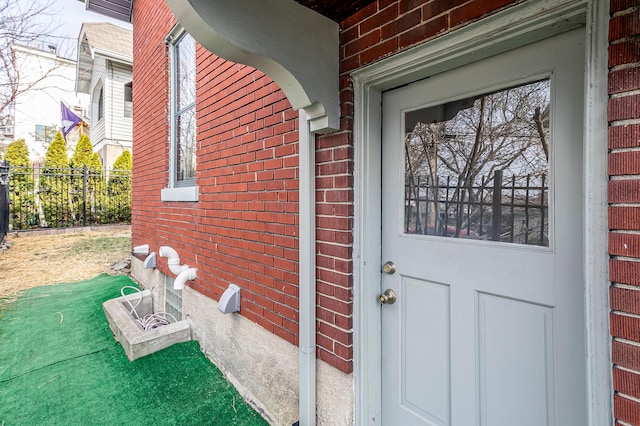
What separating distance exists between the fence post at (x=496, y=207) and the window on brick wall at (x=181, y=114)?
127 inches

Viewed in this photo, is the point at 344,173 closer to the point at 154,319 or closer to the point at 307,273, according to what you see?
the point at 307,273

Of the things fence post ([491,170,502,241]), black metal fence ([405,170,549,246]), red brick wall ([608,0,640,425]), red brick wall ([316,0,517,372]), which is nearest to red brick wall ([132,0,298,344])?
red brick wall ([316,0,517,372])

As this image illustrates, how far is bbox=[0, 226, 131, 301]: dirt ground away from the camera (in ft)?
18.1

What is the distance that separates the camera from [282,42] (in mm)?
1535

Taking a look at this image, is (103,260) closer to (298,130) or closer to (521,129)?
(298,130)

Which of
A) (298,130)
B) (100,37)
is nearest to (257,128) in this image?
(298,130)

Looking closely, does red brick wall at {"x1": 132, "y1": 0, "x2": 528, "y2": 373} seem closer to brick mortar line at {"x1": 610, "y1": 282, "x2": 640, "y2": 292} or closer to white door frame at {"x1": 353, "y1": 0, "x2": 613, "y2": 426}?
white door frame at {"x1": 353, "y1": 0, "x2": 613, "y2": 426}

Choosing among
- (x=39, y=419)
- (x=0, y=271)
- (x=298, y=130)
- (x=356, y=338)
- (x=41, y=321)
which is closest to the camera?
(x=356, y=338)

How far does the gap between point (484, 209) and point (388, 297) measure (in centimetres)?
67

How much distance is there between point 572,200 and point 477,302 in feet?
1.85

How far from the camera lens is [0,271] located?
5.78 m

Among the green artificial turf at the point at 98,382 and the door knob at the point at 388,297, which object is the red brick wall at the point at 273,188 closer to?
the door knob at the point at 388,297

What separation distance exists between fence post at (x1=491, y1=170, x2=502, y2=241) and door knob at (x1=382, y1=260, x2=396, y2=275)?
53 cm

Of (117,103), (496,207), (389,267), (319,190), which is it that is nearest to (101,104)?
(117,103)
